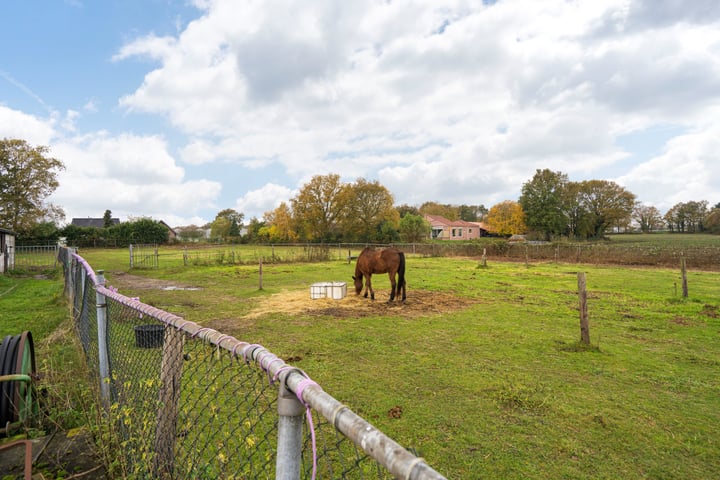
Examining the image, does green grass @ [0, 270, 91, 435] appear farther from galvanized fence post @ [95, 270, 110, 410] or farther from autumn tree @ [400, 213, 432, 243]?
autumn tree @ [400, 213, 432, 243]

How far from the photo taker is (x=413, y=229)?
50312 millimetres

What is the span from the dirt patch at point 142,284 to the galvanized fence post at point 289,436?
44.7 ft

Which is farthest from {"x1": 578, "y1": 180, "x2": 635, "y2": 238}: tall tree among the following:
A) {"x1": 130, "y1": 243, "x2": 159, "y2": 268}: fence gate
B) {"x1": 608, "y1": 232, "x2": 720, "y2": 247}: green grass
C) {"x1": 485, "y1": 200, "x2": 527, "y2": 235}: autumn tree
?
{"x1": 130, "y1": 243, "x2": 159, "y2": 268}: fence gate

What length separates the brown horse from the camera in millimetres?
10414

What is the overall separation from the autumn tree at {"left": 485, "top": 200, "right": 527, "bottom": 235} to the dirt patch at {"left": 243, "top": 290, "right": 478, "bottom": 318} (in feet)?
167

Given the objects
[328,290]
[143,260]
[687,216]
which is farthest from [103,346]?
[687,216]

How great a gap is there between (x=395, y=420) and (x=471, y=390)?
1.27m

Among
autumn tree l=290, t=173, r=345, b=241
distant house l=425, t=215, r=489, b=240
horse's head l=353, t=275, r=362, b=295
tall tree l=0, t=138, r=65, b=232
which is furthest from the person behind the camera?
distant house l=425, t=215, r=489, b=240

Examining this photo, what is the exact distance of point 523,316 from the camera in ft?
28.2

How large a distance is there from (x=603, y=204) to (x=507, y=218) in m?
14.3

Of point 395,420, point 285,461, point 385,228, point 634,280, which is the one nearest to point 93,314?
point 395,420

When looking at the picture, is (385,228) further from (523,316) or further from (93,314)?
(93,314)

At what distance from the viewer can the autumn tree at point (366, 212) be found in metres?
48.4

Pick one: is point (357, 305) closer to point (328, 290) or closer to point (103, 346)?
point (328, 290)
